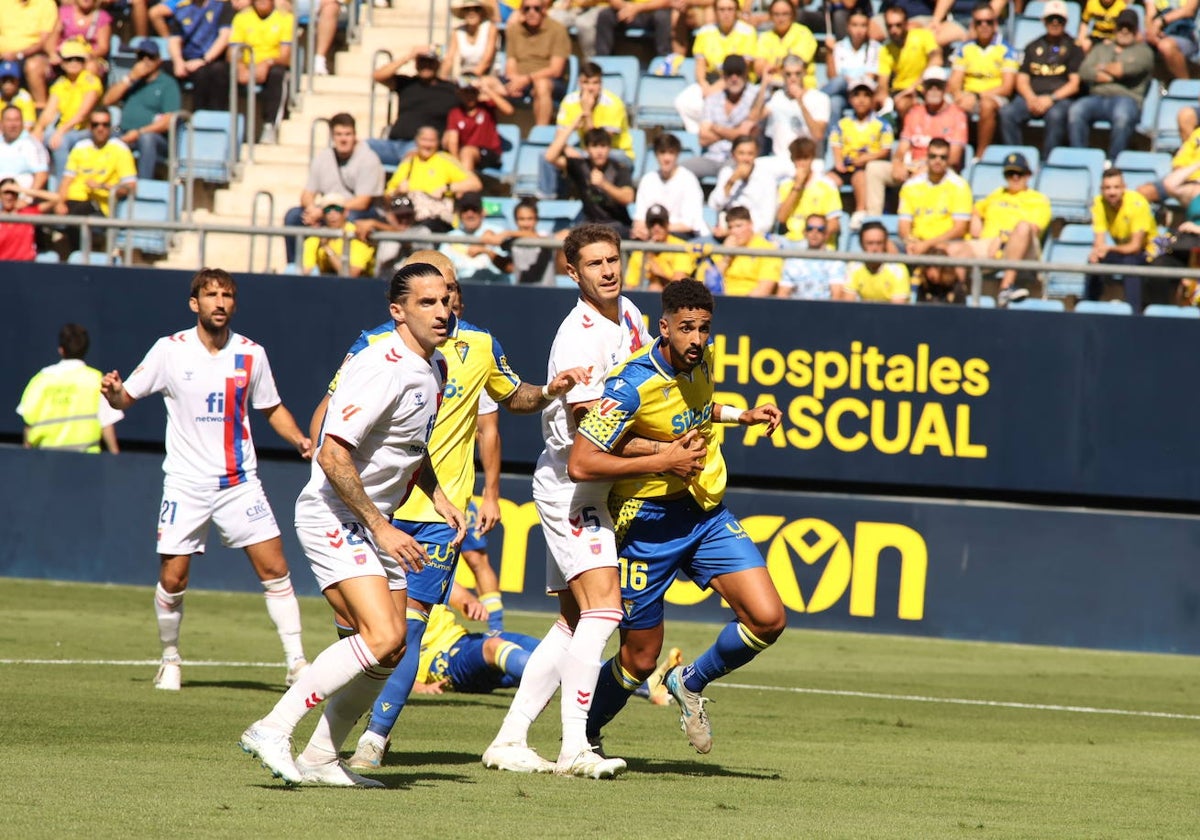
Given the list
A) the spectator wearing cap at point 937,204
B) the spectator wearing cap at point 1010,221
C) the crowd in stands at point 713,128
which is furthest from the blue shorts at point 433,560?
the spectator wearing cap at point 937,204

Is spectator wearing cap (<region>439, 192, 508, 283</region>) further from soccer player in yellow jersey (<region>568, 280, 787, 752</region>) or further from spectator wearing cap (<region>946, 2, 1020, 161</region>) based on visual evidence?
soccer player in yellow jersey (<region>568, 280, 787, 752</region>)

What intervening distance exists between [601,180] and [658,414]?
31.0ft

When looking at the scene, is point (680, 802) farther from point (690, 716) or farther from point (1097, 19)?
point (1097, 19)

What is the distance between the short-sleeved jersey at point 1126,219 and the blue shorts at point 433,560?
32.0 feet

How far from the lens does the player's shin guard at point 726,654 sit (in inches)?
317

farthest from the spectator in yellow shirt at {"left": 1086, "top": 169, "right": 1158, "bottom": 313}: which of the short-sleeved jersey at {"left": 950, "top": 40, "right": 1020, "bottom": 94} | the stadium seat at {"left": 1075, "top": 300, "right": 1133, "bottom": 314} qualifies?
the short-sleeved jersey at {"left": 950, "top": 40, "right": 1020, "bottom": 94}

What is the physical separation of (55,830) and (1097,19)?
15.4 metres

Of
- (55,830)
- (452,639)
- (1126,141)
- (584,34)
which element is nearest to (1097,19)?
(1126,141)

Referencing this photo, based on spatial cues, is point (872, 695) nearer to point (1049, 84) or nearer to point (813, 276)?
point (813, 276)

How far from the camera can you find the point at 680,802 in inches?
277

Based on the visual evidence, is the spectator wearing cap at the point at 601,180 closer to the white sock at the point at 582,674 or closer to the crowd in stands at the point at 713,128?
the crowd in stands at the point at 713,128

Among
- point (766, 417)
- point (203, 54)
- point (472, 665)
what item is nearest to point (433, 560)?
point (766, 417)

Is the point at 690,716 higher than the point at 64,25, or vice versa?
the point at 64,25

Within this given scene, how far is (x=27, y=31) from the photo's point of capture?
21.0 m
